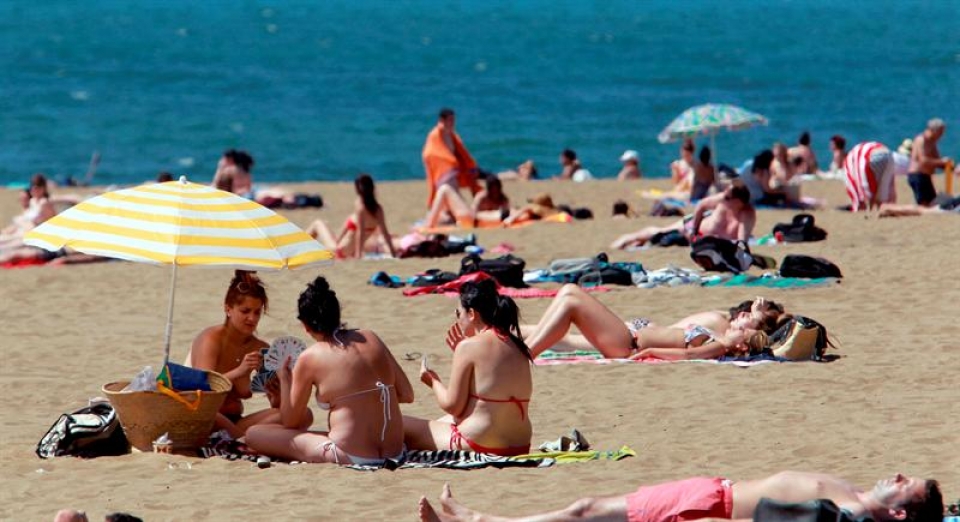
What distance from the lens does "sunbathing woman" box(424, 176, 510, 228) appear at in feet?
57.9

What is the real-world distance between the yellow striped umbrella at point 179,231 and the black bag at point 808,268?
6117 millimetres

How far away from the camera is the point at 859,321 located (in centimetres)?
1141

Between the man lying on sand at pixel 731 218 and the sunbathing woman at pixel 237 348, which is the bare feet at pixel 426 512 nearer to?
the sunbathing woman at pixel 237 348

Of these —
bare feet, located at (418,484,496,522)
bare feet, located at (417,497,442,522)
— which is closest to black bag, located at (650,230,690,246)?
bare feet, located at (418,484,496,522)

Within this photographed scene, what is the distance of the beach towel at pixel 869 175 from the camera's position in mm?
17938

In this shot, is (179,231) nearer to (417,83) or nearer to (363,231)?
(363,231)

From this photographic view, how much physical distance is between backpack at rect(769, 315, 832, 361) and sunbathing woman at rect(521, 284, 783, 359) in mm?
93

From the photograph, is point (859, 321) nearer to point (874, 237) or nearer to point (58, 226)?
point (874, 237)

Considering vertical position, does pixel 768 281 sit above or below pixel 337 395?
above

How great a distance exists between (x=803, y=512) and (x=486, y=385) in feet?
7.32

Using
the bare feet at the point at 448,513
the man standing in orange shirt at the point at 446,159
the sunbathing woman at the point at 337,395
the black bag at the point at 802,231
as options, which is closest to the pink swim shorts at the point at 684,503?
the bare feet at the point at 448,513

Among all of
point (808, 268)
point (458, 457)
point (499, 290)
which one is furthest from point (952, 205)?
point (458, 457)

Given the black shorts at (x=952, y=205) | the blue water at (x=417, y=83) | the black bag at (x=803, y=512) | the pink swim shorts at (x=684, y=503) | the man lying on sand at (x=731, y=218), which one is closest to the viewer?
the black bag at (x=803, y=512)

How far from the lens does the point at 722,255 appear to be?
13359mm
